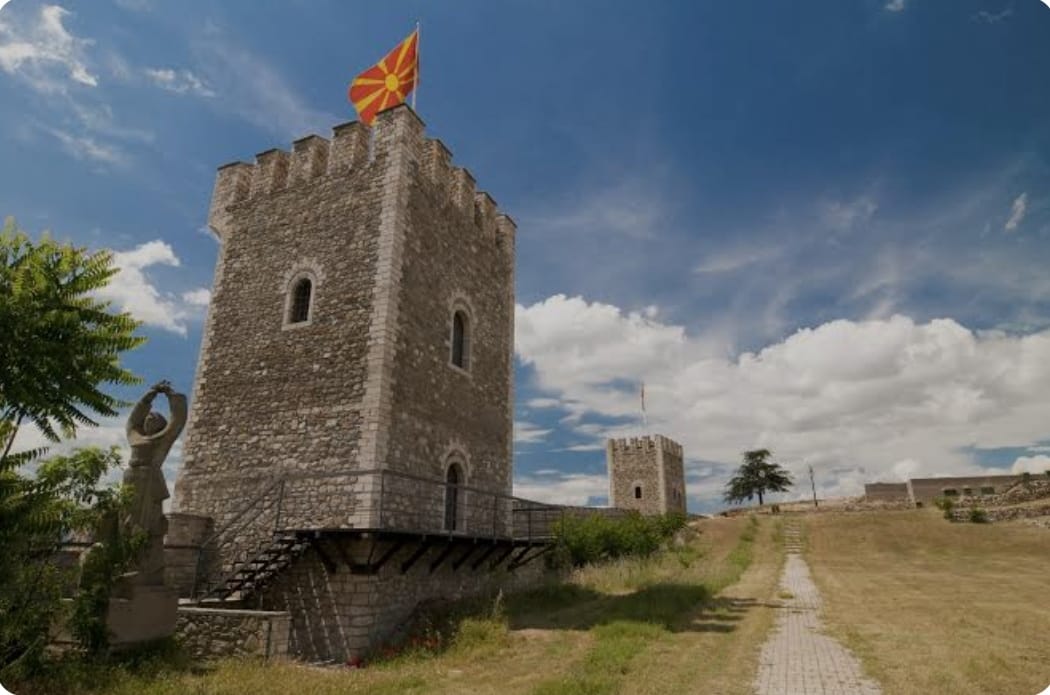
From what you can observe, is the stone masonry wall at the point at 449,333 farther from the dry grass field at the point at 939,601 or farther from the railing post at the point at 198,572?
the dry grass field at the point at 939,601

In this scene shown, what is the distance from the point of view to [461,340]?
56.0 ft

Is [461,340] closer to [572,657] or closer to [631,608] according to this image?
[631,608]

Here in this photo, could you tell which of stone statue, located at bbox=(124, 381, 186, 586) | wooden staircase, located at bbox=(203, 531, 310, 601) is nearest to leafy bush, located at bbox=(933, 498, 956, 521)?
wooden staircase, located at bbox=(203, 531, 310, 601)

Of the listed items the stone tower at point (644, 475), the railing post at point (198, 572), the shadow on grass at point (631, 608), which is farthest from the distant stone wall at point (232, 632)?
the stone tower at point (644, 475)

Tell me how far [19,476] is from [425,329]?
8.22 m

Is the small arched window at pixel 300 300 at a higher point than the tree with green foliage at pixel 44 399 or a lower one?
higher

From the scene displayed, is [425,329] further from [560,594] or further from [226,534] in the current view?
[560,594]

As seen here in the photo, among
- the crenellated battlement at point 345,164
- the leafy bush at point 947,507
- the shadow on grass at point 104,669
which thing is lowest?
the shadow on grass at point 104,669

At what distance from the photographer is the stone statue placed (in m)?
9.55

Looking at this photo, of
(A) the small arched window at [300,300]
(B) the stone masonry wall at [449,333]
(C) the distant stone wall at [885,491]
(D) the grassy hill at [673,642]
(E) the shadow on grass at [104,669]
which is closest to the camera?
(E) the shadow on grass at [104,669]

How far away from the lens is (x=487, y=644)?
1105cm

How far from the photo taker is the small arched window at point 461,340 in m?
16.8

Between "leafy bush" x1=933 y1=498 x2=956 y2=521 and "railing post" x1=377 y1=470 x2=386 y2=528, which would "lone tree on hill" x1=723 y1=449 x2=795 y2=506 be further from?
"railing post" x1=377 y1=470 x2=386 y2=528

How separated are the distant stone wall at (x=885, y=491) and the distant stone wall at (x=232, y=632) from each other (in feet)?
166
